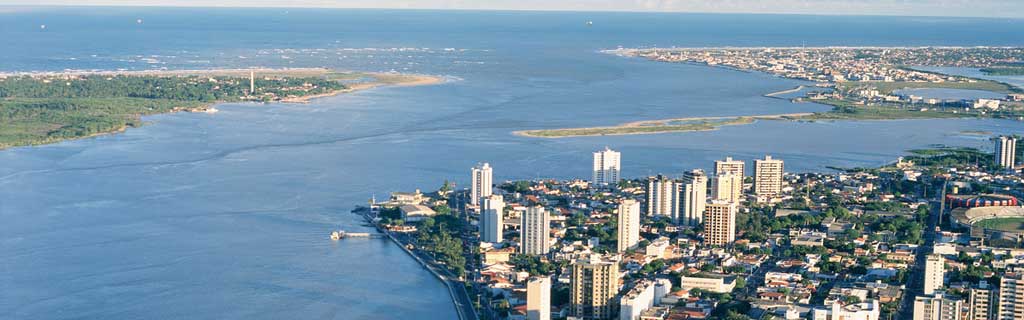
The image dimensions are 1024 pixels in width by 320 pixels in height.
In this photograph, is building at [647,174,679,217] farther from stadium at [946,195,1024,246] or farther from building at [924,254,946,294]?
building at [924,254,946,294]

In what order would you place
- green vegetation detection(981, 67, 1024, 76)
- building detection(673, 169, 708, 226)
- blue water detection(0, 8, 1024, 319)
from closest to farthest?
blue water detection(0, 8, 1024, 319)
building detection(673, 169, 708, 226)
green vegetation detection(981, 67, 1024, 76)

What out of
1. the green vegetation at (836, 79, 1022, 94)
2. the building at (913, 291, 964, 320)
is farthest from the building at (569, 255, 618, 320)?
the green vegetation at (836, 79, 1022, 94)

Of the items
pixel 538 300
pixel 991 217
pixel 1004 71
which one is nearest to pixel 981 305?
pixel 538 300

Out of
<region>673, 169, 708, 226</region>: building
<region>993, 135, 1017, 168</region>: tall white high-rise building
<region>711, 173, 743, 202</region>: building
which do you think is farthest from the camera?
<region>993, 135, 1017, 168</region>: tall white high-rise building

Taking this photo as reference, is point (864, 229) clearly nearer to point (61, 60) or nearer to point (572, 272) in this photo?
point (572, 272)

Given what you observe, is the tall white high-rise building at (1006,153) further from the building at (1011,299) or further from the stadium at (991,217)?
the building at (1011,299)

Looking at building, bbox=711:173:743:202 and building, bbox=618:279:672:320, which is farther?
building, bbox=711:173:743:202

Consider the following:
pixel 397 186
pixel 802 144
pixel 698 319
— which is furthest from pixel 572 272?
pixel 802 144
